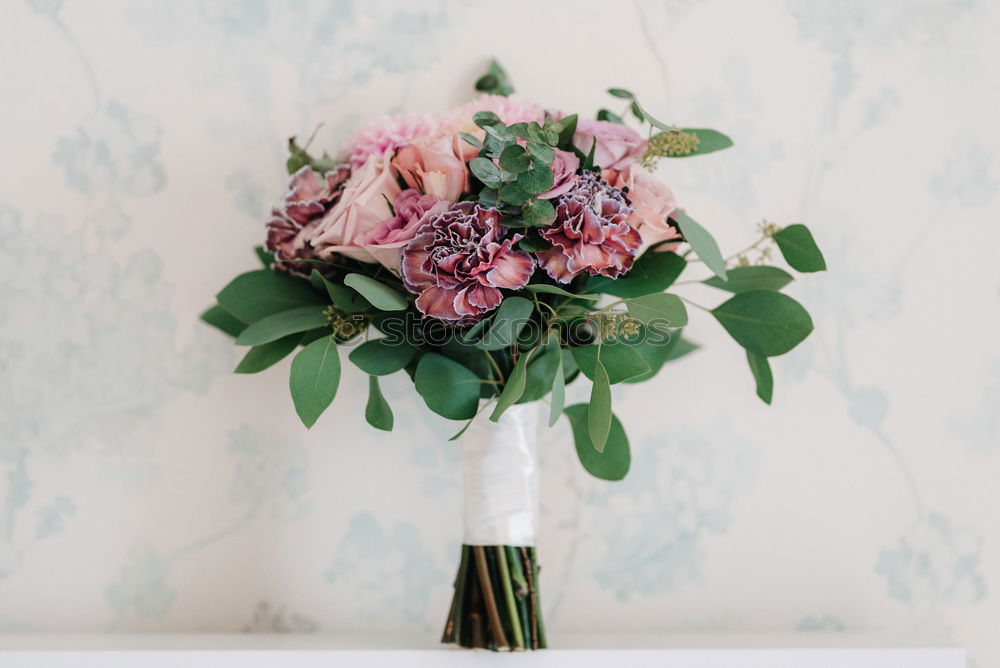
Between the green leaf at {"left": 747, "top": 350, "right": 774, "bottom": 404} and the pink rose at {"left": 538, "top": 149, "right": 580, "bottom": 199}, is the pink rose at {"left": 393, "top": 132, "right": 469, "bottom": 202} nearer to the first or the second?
the pink rose at {"left": 538, "top": 149, "right": 580, "bottom": 199}

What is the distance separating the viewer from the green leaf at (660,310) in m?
0.62

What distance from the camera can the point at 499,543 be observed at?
770 mm

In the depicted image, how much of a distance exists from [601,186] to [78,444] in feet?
2.37

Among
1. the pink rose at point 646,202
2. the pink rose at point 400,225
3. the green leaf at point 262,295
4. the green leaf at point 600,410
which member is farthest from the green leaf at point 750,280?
the green leaf at point 262,295

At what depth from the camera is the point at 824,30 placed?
0.97m

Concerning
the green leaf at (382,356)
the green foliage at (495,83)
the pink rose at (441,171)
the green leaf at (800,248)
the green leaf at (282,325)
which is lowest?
the green leaf at (382,356)

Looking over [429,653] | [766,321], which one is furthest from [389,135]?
[429,653]

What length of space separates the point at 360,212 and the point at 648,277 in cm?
30

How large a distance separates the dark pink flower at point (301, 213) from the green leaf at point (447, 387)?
0.17 metres

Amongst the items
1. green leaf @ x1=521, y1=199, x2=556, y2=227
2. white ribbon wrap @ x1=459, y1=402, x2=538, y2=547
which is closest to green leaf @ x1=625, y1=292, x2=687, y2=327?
green leaf @ x1=521, y1=199, x2=556, y2=227

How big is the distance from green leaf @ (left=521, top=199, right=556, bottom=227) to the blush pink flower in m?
0.18

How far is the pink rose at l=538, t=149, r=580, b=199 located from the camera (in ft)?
2.12

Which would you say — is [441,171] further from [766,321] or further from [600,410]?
[766,321]

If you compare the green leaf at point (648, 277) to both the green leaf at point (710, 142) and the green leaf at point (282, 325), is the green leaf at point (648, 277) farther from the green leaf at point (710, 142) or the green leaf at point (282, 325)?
the green leaf at point (282, 325)
